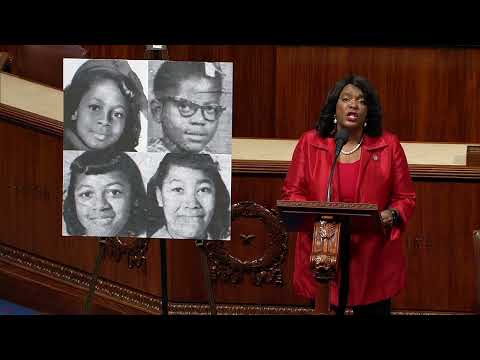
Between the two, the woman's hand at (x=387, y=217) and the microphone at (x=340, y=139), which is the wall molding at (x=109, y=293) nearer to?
the woman's hand at (x=387, y=217)

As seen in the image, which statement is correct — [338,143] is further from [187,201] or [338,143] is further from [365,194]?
[187,201]

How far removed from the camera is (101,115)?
508 centimetres

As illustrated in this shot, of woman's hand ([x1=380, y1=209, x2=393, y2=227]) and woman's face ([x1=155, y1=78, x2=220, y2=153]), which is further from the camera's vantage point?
woman's face ([x1=155, y1=78, x2=220, y2=153])

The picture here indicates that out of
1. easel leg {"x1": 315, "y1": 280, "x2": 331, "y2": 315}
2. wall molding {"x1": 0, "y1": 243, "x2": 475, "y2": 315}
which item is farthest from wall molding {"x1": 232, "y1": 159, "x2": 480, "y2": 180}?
easel leg {"x1": 315, "y1": 280, "x2": 331, "y2": 315}

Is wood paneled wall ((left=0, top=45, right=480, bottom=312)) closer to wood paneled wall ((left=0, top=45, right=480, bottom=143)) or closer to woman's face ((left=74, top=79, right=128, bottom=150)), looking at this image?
wood paneled wall ((left=0, top=45, right=480, bottom=143))

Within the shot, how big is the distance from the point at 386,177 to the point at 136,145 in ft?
3.54

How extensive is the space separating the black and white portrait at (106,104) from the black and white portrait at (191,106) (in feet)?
0.17

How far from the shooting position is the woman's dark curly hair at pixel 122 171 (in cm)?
511

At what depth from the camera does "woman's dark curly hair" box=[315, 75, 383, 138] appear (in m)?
5.02

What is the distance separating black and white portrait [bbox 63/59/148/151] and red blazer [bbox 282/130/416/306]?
0.71m

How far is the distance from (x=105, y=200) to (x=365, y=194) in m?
1.12

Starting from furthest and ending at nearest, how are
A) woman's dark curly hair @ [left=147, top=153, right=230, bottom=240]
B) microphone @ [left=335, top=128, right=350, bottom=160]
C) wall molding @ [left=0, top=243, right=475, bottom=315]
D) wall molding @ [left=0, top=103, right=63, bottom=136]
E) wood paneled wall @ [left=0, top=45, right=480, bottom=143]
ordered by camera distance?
1. wood paneled wall @ [left=0, top=45, right=480, bottom=143]
2. wall molding @ [left=0, top=103, right=63, bottom=136]
3. wall molding @ [left=0, top=243, right=475, bottom=315]
4. woman's dark curly hair @ [left=147, top=153, right=230, bottom=240]
5. microphone @ [left=335, top=128, right=350, bottom=160]

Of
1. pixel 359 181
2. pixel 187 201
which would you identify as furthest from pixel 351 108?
pixel 187 201
